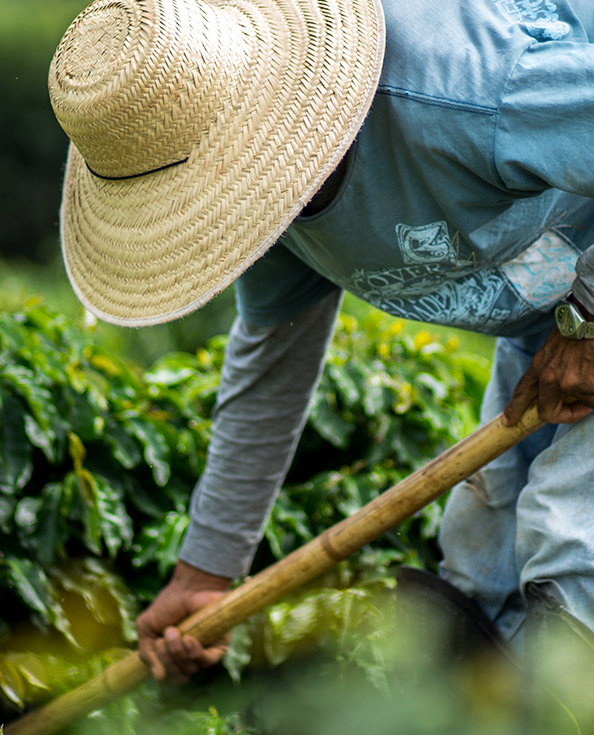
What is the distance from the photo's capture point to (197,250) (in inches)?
61.0

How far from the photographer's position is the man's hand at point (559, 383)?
1.71 meters

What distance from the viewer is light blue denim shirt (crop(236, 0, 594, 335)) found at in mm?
1471

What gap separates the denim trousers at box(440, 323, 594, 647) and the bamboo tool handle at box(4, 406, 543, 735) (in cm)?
12

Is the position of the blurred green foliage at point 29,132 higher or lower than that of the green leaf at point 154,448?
lower

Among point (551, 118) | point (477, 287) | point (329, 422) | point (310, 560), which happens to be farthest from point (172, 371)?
point (551, 118)

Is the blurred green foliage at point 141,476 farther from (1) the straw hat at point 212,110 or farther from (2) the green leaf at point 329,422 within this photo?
(1) the straw hat at point 212,110

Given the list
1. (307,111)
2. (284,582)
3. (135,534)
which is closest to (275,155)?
(307,111)

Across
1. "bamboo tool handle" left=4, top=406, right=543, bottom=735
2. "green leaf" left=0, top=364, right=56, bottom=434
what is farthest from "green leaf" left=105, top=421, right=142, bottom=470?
"bamboo tool handle" left=4, top=406, right=543, bottom=735

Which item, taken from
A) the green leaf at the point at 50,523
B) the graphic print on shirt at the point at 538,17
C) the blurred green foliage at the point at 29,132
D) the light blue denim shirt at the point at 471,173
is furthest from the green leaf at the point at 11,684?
the blurred green foliage at the point at 29,132

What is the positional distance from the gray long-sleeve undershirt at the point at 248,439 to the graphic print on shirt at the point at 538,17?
89 centimetres

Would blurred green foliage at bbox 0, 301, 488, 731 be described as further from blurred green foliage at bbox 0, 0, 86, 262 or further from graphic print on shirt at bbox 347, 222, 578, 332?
blurred green foliage at bbox 0, 0, 86, 262

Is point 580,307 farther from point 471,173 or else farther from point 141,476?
point 141,476

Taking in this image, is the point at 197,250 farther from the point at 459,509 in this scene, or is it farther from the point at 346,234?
the point at 459,509

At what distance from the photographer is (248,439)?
237cm
